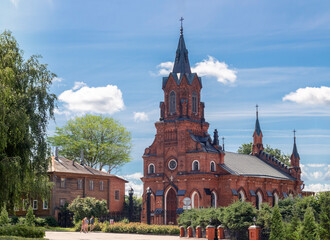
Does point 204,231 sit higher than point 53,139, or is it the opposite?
point 53,139

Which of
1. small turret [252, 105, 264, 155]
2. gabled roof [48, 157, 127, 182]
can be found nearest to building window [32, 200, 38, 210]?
gabled roof [48, 157, 127, 182]

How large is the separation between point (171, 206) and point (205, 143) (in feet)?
28.7

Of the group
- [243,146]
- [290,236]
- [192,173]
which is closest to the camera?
[290,236]

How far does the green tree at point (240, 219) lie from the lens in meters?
34.6

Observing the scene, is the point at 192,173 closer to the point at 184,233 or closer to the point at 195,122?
the point at 195,122

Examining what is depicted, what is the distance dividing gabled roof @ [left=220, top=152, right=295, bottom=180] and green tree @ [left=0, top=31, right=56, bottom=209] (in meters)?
31.4

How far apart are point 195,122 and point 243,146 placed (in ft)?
112

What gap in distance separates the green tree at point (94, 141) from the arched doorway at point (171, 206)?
71.2 feet

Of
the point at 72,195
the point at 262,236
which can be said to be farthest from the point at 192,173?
the point at 262,236

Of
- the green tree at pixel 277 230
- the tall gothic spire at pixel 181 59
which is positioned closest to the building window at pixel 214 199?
the tall gothic spire at pixel 181 59

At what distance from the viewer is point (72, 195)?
2338 inches

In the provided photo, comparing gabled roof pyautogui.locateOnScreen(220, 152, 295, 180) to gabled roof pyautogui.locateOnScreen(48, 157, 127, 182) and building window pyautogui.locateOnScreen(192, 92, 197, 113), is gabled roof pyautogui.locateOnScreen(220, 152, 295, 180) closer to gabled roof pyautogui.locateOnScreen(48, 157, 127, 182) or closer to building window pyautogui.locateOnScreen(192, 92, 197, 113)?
building window pyautogui.locateOnScreen(192, 92, 197, 113)

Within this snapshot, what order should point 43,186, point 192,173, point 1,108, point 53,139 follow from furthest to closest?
1. point 53,139
2. point 192,173
3. point 43,186
4. point 1,108

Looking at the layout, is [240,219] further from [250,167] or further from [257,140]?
[257,140]
